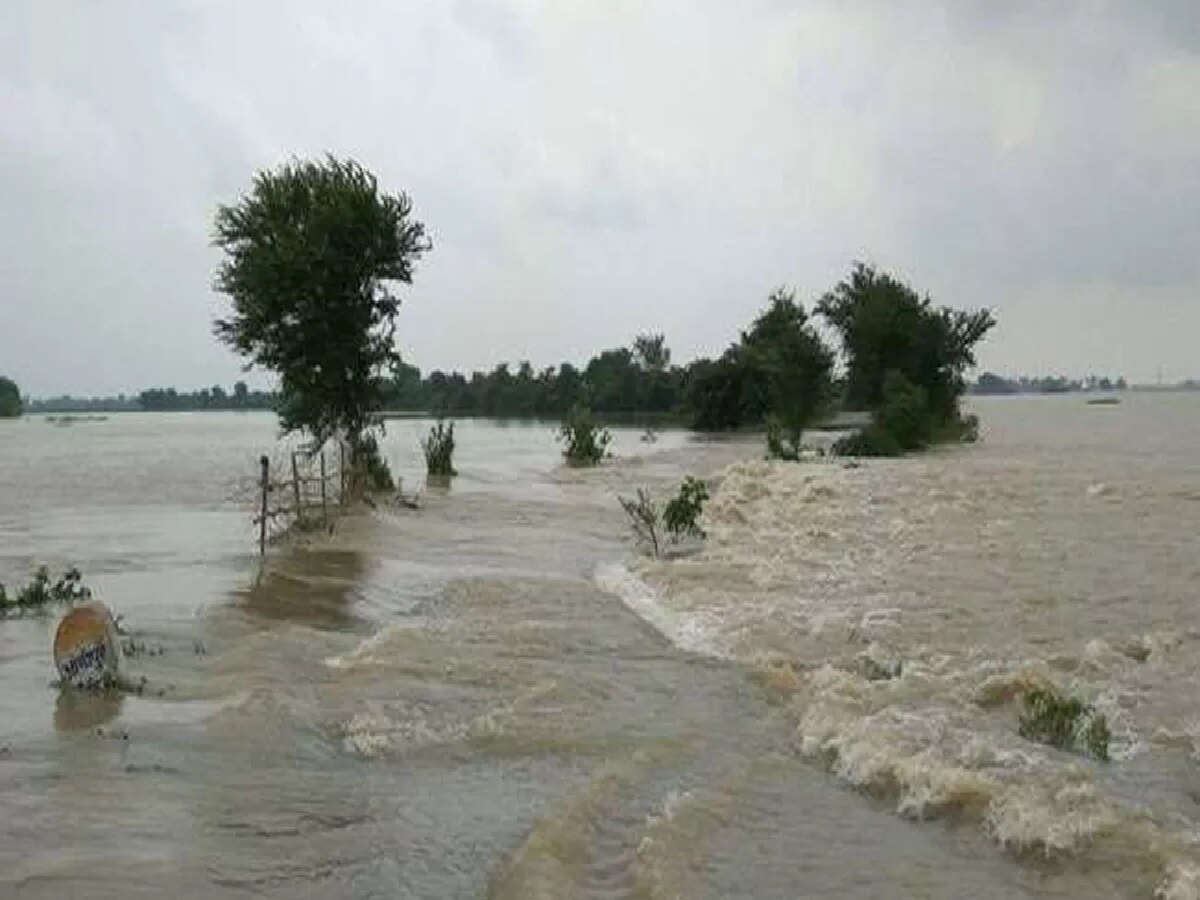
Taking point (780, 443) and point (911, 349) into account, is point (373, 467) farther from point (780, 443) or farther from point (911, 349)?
point (911, 349)

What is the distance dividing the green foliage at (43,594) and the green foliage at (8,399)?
134m

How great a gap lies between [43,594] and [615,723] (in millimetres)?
8711

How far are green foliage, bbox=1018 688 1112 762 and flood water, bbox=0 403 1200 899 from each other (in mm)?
196

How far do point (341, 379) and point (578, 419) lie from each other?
22.4 m

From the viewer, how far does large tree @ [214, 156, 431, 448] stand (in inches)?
1072

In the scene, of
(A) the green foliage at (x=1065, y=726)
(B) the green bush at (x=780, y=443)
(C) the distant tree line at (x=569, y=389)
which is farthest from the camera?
(C) the distant tree line at (x=569, y=389)

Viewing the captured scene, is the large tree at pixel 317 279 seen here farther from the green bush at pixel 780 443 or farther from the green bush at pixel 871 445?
the green bush at pixel 871 445

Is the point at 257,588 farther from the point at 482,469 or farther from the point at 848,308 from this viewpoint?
the point at 848,308

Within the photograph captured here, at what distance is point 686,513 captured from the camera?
2217 cm

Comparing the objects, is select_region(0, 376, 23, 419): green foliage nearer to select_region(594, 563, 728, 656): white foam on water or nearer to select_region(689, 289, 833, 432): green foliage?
select_region(689, 289, 833, 432): green foliage

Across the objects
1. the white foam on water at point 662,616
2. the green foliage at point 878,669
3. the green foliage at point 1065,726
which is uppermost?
the green foliage at point 1065,726

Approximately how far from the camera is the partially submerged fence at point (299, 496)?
19.9 m

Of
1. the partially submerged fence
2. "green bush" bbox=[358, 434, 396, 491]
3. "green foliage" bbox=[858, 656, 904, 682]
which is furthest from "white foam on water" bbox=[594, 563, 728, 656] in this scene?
"green bush" bbox=[358, 434, 396, 491]

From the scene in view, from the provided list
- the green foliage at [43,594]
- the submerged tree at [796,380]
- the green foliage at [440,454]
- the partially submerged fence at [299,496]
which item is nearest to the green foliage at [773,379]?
the submerged tree at [796,380]
